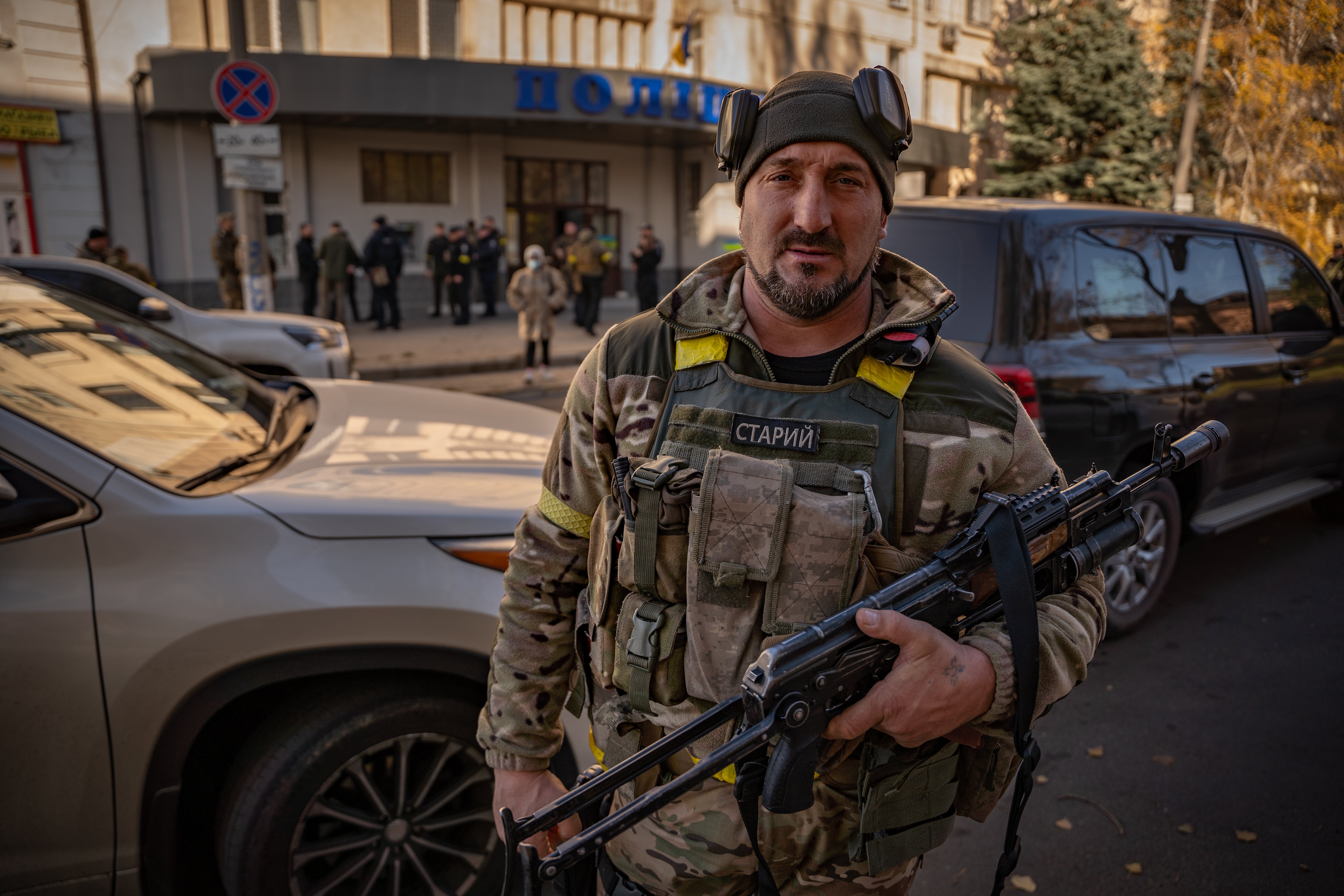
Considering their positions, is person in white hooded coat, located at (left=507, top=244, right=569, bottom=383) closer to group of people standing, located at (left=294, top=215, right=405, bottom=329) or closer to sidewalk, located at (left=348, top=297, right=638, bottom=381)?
sidewalk, located at (left=348, top=297, right=638, bottom=381)

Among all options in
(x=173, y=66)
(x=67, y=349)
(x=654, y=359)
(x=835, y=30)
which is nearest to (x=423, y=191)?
(x=173, y=66)

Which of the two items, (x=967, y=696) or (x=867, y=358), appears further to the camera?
(x=867, y=358)

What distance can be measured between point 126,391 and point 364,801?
135cm

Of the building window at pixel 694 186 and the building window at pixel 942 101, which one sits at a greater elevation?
the building window at pixel 942 101

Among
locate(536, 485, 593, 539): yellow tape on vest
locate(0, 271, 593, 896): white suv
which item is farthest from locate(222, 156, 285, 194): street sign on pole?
locate(536, 485, 593, 539): yellow tape on vest

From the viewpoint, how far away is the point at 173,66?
51.5 ft

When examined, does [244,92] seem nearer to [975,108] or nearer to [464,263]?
[464,263]

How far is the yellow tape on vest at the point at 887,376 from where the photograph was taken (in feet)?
5.05

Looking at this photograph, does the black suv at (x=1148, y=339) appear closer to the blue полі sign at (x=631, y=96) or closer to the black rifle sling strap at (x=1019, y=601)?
Answer: the black rifle sling strap at (x=1019, y=601)

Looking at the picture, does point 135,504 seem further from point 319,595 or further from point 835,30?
point 835,30

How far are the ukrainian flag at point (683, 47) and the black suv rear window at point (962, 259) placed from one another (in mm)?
18026

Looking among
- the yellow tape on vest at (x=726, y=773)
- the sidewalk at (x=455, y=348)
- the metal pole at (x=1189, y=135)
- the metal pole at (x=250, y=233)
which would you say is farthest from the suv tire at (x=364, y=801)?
the metal pole at (x=1189, y=135)

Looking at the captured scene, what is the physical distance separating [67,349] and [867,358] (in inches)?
89.5

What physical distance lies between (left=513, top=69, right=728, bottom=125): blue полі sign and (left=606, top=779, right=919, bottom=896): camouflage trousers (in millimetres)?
17865
